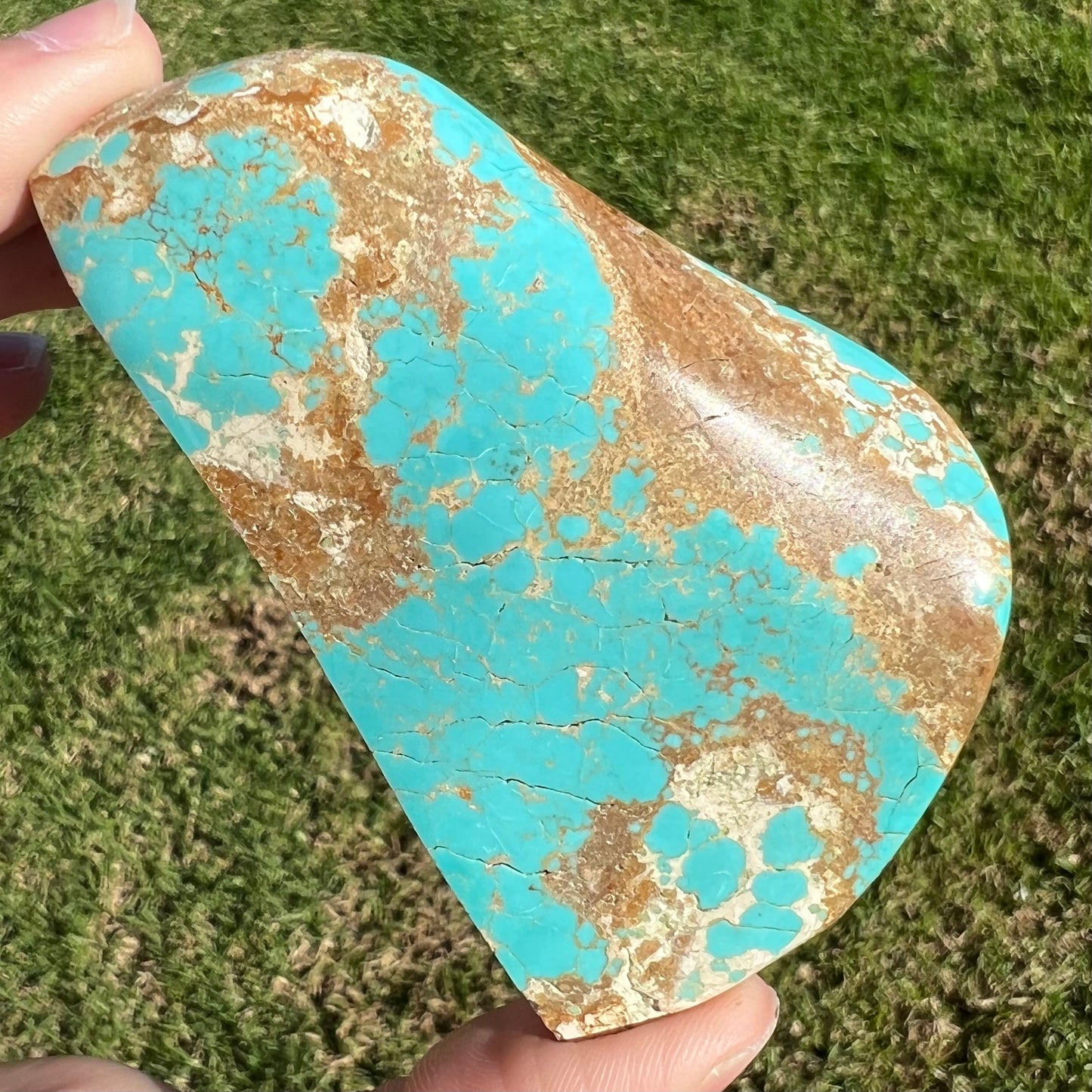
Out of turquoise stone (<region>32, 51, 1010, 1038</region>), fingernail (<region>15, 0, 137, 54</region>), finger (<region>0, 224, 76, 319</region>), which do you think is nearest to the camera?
turquoise stone (<region>32, 51, 1010, 1038</region>)

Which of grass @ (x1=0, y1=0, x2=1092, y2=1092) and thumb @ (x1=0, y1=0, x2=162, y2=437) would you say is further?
grass @ (x1=0, y1=0, x2=1092, y2=1092)

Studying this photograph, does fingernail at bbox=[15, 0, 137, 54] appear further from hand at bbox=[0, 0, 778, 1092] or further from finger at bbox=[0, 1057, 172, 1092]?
finger at bbox=[0, 1057, 172, 1092]

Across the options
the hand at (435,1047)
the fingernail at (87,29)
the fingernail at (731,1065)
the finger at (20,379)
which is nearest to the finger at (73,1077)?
the hand at (435,1047)

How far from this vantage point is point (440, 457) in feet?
3.25

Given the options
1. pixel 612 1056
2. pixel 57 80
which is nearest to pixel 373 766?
pixel 612 1056

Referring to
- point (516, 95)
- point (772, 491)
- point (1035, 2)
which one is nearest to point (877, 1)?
point (1035, 2)

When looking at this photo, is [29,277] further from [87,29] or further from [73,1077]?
[73,1077]

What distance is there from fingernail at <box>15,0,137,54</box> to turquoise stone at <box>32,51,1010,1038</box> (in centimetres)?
15

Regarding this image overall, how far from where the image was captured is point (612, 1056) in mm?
1046

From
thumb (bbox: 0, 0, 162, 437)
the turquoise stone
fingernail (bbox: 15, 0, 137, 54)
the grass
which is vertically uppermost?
fingernail (bbox: 15, 0, 137, 54)

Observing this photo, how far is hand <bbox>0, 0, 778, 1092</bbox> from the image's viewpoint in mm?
1037

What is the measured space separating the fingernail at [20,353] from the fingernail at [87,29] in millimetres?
539

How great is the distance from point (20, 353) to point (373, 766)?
864 millimetres

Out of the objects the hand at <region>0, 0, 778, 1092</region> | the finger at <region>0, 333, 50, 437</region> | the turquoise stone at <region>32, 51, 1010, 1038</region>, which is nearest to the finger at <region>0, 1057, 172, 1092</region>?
the hand at <region>0, 0, 778, 1092</region>
